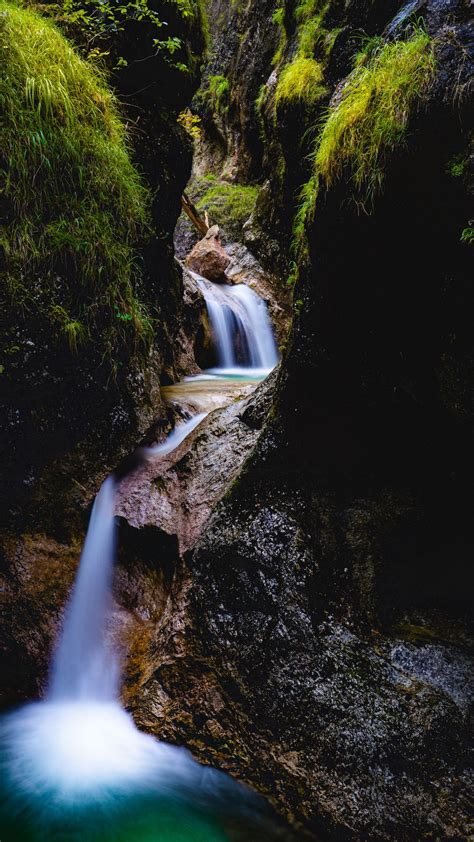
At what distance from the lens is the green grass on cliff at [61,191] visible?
3117mm

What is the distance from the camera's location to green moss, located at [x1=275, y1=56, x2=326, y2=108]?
809 cm

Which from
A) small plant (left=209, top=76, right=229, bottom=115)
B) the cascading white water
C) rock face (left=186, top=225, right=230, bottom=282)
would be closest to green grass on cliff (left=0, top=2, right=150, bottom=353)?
the cascading white water

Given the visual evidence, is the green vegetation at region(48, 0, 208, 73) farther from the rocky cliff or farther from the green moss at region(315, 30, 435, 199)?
the green moss at region(315, 30, 435, 199)

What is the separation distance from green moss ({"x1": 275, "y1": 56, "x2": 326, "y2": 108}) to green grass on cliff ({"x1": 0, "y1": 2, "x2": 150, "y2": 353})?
5691mm

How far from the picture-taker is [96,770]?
104 inches

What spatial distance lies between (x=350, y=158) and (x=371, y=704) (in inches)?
109

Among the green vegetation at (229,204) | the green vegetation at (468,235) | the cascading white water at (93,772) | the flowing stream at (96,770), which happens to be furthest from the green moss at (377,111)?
the green vegetation at (229,204)

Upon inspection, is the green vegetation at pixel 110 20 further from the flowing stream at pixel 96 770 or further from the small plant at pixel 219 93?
the small plant at pixel 219 93

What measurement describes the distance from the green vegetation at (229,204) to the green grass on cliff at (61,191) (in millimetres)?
11698

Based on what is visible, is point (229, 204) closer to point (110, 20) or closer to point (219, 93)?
point (219, 93)

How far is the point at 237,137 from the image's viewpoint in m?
16.7

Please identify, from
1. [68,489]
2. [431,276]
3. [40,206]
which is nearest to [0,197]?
[40,206]

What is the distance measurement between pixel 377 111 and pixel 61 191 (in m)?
2.27

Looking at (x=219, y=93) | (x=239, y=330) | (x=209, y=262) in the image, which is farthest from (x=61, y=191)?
(x=219, y=93)
